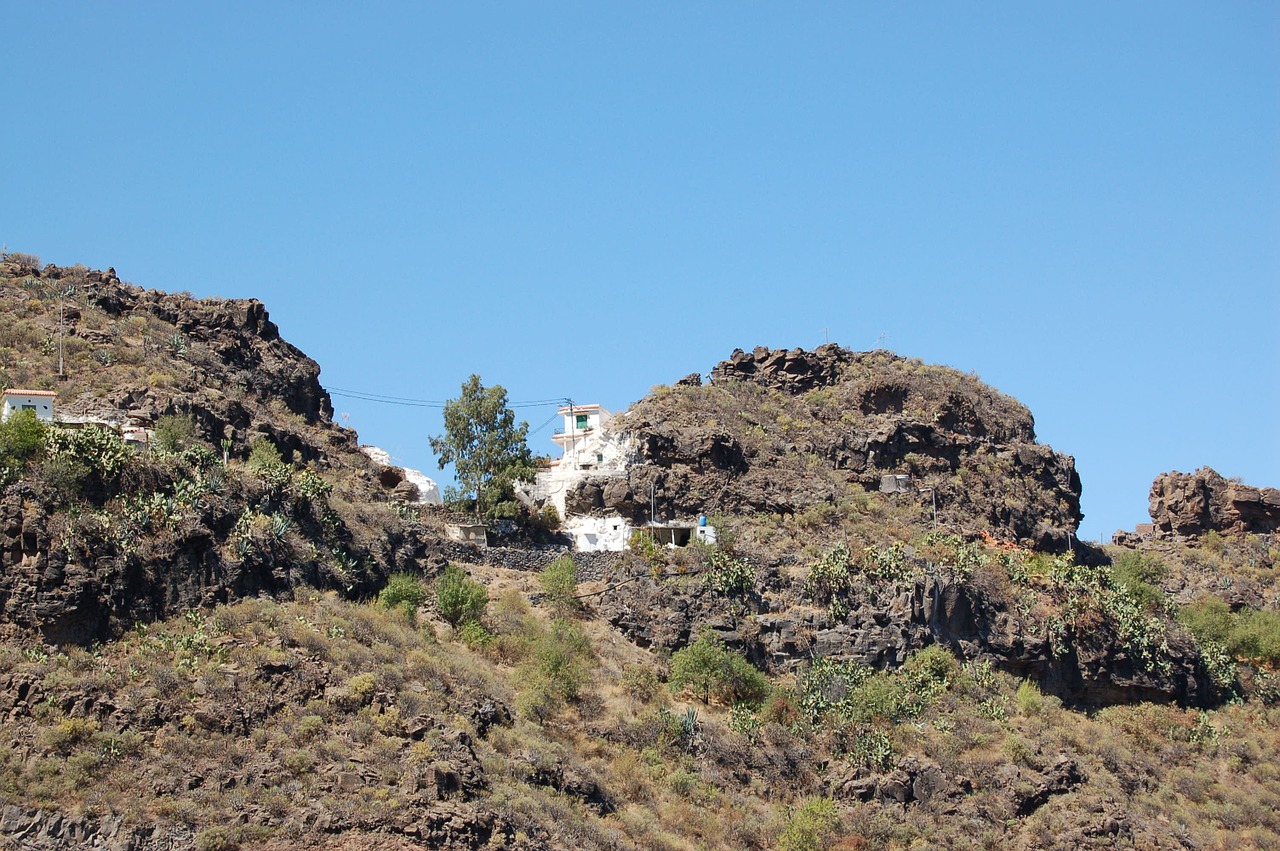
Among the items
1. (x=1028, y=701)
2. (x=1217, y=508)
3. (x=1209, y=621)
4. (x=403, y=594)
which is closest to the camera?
(x=403, y=594)

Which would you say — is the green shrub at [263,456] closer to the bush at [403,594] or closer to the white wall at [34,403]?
the bush at [403,594]

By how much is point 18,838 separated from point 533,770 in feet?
49.8

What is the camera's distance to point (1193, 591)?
3187 inches

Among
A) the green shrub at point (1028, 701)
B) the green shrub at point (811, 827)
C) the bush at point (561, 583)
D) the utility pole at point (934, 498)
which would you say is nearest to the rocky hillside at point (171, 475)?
the bush at point (561, 583)

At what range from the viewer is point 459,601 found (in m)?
62.8

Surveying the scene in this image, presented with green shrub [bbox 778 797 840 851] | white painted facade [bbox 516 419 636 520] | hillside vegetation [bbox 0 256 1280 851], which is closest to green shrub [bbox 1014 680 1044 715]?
hillside vegetation [bbox 0 256 1280 851]

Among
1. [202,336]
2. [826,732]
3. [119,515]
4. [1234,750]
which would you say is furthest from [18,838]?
[1234,750]

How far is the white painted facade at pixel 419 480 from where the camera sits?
7919cm

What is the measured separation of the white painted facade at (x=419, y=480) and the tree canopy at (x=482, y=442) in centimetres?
285

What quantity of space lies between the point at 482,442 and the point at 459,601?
570 inches

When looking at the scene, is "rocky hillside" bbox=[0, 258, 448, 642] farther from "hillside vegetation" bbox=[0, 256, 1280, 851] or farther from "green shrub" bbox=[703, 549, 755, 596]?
"green shrub" bbox=[703, 549, 755, 596]

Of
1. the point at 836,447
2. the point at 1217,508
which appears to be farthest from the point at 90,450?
the point at 1217,508

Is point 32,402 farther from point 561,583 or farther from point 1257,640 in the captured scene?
point 1257,640

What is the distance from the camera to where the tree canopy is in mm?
75500
